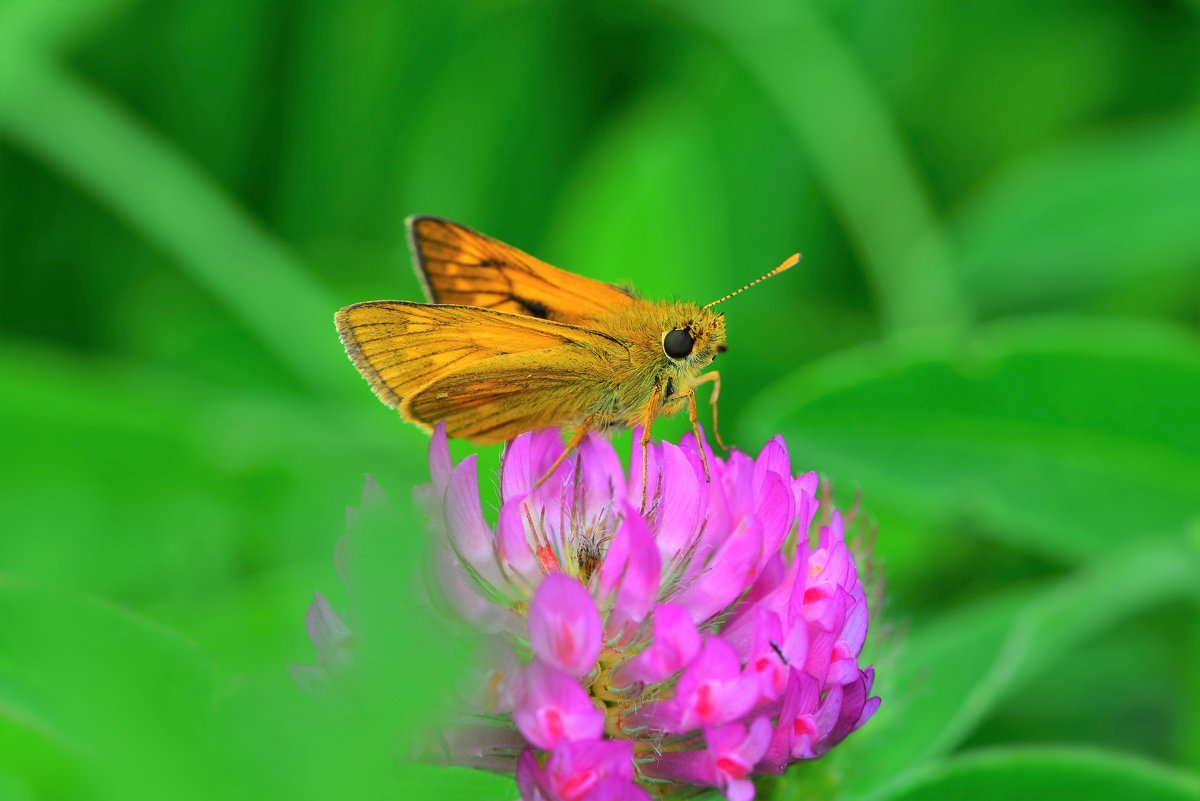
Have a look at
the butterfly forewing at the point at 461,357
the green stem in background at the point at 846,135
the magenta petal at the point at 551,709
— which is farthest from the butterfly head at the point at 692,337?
the green stem in background at the point at 846,135

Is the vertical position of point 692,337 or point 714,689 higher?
point 692,337

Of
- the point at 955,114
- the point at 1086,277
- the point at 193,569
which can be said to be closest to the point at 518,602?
the point at 193,569

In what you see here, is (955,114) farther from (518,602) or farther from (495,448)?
(518,602)

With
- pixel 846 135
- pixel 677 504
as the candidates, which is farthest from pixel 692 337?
pixel 846 135

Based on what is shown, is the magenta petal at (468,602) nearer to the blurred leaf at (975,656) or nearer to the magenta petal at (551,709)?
the magenta petal at (551,709)

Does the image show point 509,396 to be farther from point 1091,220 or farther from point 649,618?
point 1091,220
